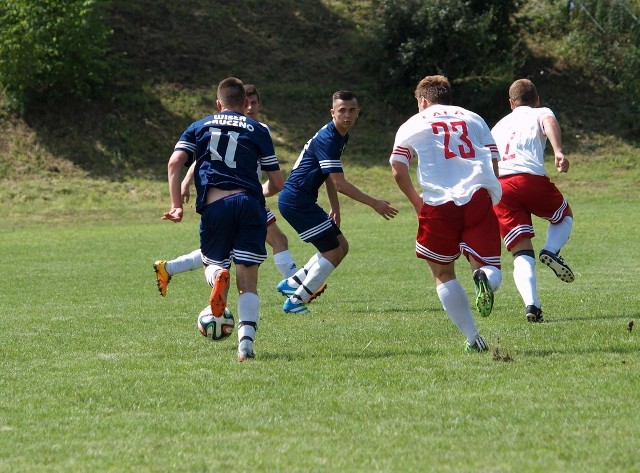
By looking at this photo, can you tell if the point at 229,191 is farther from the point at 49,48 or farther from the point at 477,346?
the point at 49,48

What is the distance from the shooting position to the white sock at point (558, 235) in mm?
8922

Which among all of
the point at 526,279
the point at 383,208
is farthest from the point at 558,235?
the point at 383,208

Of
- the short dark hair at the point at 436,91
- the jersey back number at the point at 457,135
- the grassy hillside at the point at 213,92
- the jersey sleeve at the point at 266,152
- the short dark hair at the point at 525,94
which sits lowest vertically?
the grassy hillside at the point at 213,92

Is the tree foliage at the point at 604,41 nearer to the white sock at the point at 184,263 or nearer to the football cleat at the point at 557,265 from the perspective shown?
the white sock at the point at 184,263

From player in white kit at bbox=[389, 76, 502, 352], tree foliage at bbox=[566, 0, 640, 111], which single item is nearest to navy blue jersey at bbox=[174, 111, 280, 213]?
player in white kit at bbox=[389, 76, 502, 352]

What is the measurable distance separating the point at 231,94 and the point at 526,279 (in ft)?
9.32

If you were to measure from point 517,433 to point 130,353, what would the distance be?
138 inches

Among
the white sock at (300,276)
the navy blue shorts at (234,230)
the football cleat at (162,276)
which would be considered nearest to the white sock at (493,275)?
the navy blue shorts at (234,230)

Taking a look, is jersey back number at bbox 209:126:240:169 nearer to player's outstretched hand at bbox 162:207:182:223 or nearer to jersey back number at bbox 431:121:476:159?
player's outstretched hand at bbox 162:207:182:223

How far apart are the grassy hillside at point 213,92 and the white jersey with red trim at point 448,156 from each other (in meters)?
23.3

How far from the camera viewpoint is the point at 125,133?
3300 cm

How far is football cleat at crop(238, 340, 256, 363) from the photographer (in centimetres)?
697

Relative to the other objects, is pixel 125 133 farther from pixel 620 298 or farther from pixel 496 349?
pixel 496 349

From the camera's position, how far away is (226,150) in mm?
7266
